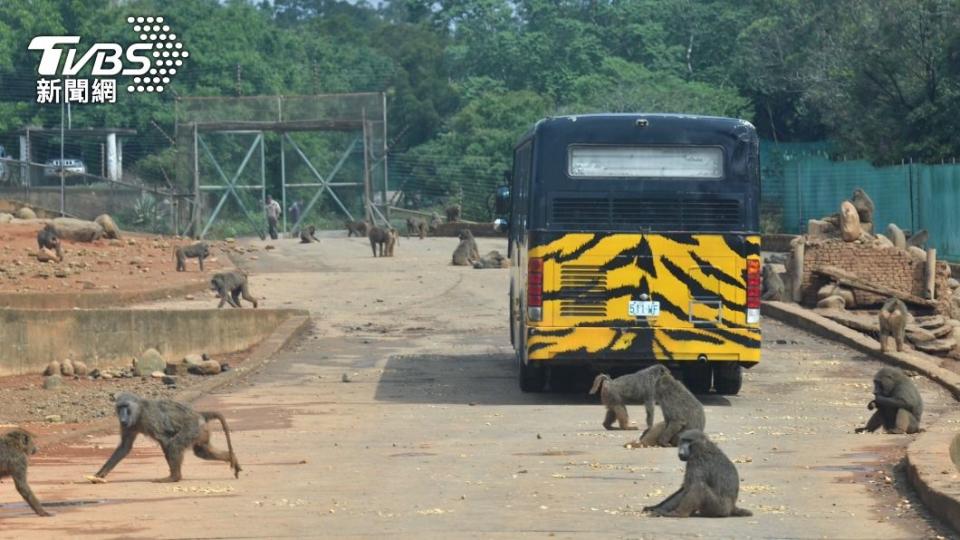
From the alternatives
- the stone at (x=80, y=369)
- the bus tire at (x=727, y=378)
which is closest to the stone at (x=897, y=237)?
the bus tire at (x=727, y=378)

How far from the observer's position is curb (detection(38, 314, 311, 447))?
15.9 meters

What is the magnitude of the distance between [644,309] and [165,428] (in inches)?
256

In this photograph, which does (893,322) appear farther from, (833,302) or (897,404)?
(897,404)

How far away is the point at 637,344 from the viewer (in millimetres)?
18109

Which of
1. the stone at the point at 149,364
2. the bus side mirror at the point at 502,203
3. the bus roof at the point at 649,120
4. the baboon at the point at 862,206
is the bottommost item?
the stone at the point at 149,364

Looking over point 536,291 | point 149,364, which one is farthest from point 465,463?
point 149,364

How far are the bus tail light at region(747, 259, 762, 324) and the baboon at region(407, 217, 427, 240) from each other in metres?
38.7

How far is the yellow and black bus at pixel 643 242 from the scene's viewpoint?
18125 millimetres

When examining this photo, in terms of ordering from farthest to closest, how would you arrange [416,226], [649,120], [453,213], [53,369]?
[453,213] → [416,226] → [53,369] → [649,120]

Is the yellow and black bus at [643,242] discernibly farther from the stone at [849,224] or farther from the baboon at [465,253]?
the baboon at [465,253]

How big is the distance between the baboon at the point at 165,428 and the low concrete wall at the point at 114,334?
12.9 m

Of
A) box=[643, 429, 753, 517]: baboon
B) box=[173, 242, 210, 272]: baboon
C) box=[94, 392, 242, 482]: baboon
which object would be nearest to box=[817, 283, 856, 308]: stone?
box=[173, 242, 210, 272]: baboon

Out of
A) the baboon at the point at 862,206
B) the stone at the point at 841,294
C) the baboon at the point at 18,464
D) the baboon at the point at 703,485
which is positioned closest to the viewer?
the baboon at the point at 703,485

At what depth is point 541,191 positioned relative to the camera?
1817 centimetres
